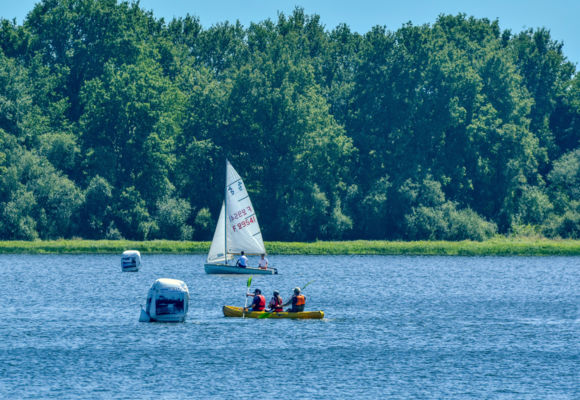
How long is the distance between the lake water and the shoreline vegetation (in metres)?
30.0

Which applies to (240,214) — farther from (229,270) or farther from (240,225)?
(229,270)

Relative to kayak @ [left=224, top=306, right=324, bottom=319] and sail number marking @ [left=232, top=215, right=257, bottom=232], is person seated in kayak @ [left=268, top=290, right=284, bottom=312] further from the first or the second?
sail number marking @ [left=232, top=215, right=257, bottom=232]

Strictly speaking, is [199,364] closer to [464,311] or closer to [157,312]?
[157,312]

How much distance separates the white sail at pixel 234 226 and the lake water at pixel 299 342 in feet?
7.67

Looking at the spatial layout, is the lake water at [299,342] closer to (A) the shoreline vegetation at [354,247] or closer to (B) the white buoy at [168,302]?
(B) the white buoy at [168,302]

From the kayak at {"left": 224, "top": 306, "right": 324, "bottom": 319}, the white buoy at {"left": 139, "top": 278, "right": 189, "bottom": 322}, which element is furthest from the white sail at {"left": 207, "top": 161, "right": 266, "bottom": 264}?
the white buoy at {"left": 139, "top": 278, "right": 189, "bottom": 322}

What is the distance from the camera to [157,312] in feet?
172

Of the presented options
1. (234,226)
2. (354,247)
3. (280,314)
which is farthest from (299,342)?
(354,247)

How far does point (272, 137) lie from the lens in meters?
124

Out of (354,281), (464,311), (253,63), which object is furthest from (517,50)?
(464,311)

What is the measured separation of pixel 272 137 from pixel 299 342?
7785 centimetres

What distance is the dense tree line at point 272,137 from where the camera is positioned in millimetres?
120000

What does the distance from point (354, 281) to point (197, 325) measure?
31333mm

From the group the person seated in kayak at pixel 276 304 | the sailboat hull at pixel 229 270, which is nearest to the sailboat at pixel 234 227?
A: the sailboat hull at pixel 229 270
